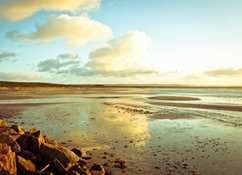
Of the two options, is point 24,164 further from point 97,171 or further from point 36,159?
point 97,171

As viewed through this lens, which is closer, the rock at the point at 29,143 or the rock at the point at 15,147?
the rock at the point at 15,147

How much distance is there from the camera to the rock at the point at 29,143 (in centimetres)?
790

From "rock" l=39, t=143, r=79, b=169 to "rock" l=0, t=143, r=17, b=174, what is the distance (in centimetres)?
127

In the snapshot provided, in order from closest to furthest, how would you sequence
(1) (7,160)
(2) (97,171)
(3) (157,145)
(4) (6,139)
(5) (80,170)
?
(1) (7,160) → (5) (80,170) → (2) (97,171) → (4) (6,139) → (3) (157,145)

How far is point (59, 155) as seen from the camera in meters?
7.36

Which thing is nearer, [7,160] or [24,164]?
[7,160]

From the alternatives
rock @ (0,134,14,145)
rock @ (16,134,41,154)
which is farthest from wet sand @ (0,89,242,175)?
rock @ (0,134,14,145)

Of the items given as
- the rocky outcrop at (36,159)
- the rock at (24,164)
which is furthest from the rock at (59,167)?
the rock at (24,164)

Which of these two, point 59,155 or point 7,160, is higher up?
point 7,160

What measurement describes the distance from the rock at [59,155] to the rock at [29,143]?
0.44 meters

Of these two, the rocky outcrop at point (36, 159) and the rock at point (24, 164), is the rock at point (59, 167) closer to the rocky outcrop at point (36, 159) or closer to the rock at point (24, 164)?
the rocky outcrop at point (36, 159)

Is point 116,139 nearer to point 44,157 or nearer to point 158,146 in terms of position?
point 158,146

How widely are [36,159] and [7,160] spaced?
1427 mm

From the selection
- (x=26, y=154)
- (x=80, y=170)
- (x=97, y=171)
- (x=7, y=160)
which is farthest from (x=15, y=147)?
(x=97, y=171)
